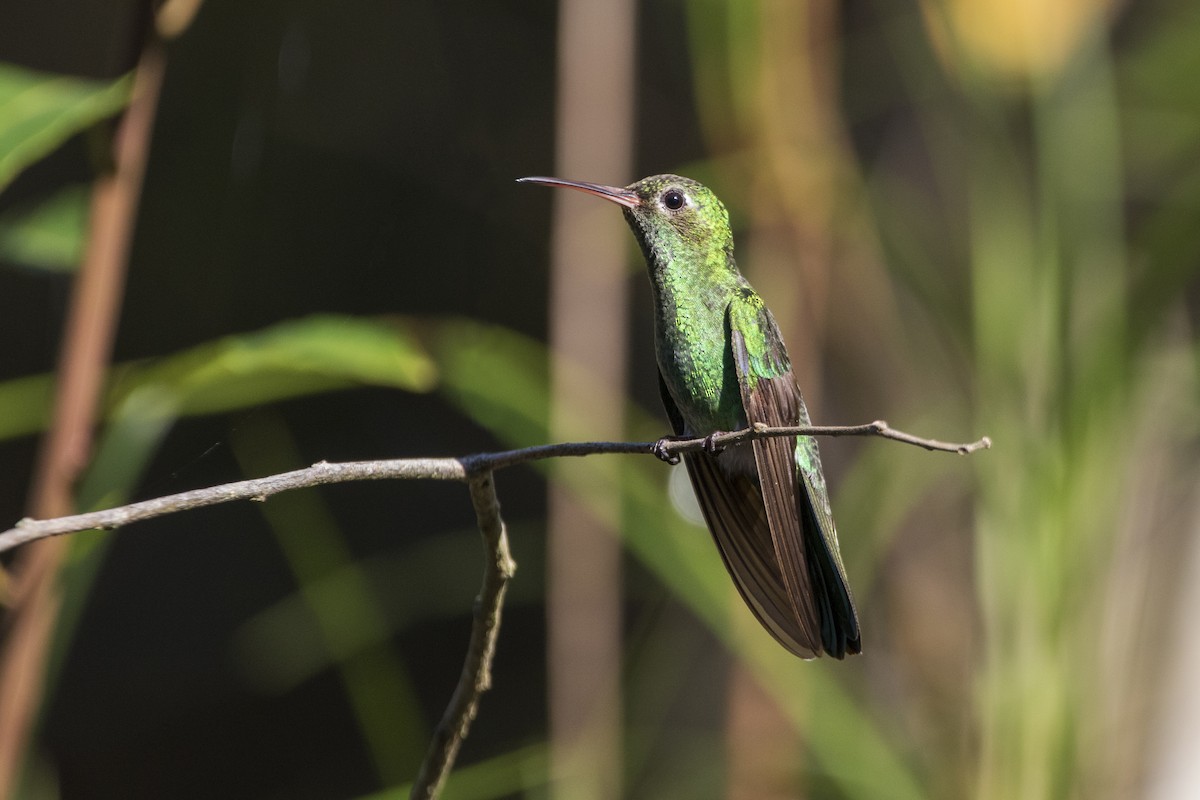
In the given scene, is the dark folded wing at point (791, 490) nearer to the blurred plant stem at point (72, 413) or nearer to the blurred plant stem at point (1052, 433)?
the blurred plant stem at point (1052, 433)

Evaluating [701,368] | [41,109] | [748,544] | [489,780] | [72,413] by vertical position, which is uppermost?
[41,109]

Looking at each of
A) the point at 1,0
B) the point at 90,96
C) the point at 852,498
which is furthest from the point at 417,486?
the point at 90,96

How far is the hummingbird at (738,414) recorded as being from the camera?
42.7 inches

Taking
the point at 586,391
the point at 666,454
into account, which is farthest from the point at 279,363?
the point at 586,391

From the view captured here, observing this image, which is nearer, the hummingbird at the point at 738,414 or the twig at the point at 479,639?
the twig at the point at 479,639

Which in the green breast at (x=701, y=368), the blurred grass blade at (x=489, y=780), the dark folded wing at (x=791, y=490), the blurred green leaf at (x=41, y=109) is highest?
the blurred green leaf at (x=41, y=109)

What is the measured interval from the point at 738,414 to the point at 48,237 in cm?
90

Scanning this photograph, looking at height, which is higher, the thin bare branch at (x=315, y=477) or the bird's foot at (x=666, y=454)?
the bird's foot at (x=666, y=454)

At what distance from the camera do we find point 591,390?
1966mm

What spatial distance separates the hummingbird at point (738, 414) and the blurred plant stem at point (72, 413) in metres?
0.43

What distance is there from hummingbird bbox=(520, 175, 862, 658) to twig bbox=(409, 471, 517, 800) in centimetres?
28

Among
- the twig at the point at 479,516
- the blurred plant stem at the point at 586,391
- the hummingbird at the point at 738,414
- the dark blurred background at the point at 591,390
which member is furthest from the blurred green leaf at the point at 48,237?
the twig at the point at 479,516

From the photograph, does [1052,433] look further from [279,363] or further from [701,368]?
[279,363]

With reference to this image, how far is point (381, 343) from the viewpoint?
1.23 metres
